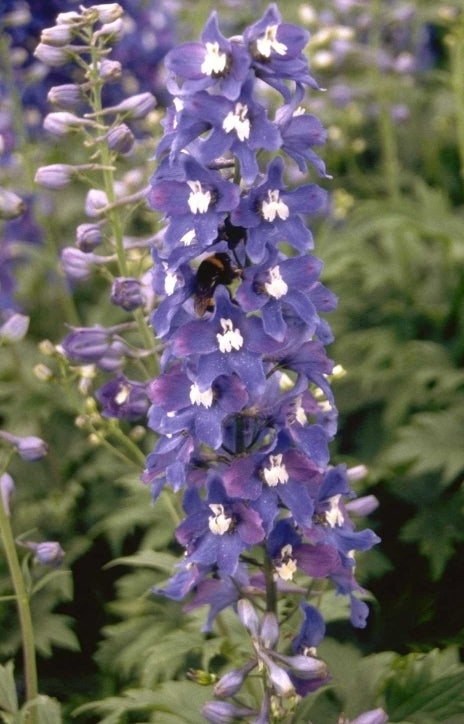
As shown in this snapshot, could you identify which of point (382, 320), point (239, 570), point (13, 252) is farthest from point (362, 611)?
point (13, 252)

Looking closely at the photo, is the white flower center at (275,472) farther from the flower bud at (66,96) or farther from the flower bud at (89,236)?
the flower bud at (66,96)

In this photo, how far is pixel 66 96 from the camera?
329 centimetres

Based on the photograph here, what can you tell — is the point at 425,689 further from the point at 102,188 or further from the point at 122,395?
the point at 102,188

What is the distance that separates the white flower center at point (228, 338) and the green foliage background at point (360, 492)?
4.07 ft

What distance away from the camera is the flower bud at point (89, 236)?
128 inches

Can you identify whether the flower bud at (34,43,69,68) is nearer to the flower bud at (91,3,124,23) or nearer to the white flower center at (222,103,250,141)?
the flower bud at (91,3,124,23)

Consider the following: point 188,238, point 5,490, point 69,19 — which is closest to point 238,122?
point 188,238

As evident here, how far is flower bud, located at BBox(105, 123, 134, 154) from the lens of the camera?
3.24 m

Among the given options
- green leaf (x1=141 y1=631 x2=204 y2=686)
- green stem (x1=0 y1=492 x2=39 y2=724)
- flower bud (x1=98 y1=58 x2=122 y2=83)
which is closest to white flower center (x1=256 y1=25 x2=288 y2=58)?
flower bud (x1=98 y1=58 x2=122 y2=83)

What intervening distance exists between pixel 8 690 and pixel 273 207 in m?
1.80

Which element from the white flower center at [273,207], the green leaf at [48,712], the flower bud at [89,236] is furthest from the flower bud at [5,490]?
the white flower center at [273,207]

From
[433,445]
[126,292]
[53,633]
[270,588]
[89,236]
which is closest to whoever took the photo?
[270,588]

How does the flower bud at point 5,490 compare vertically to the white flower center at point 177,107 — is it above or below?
below

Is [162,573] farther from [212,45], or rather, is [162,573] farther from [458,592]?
[212,45]
